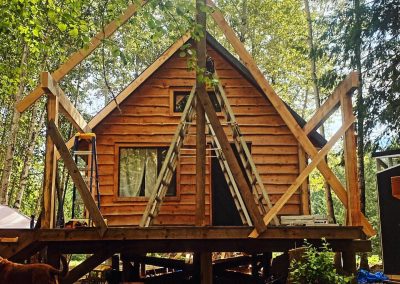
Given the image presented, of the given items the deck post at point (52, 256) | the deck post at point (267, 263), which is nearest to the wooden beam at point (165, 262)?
the deck post at point (267, 263)

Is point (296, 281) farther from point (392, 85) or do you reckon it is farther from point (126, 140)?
point (392, 85)

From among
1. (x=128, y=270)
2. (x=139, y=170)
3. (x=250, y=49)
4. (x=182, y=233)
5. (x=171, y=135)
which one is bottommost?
(x=128, y=270)

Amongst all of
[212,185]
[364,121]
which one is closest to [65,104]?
[212,185]

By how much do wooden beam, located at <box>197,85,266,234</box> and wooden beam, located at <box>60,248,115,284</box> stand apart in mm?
2880

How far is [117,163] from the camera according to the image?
12.5 metres

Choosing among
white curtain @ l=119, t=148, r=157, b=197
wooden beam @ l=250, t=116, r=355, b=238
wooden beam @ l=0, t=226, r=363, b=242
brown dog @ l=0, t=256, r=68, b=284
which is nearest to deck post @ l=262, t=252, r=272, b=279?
white curtain @ l=119, t=148, r=157, b=197

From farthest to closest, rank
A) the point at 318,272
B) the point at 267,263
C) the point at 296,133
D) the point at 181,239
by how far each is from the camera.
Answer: the point at 267,263
the point at 296,133
the point at 181,239
the point at 318,272

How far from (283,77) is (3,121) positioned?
57.1 ft

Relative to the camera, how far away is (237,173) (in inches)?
299

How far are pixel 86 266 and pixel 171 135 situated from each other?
540 centimetres

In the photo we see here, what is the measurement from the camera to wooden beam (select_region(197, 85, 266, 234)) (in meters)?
7.56

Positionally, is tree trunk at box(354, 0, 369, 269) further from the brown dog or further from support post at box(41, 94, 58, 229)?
the brown dog

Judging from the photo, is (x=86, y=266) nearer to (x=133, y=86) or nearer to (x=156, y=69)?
(x=133, y=86)

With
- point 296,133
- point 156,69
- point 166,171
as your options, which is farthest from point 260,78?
point 156,69
